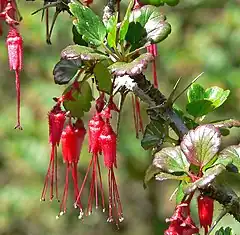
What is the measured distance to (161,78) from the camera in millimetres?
3258

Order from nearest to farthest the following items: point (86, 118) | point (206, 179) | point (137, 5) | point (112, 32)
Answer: point (206, 179)
point (112, 32)
point (137, 5)
point (86, 118)

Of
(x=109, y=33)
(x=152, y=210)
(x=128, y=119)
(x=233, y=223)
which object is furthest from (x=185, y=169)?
(x=152, y=210)

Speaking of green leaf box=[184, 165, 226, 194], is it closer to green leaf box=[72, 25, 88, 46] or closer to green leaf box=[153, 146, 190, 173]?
green leaf box=[153, 146, 190, 173]

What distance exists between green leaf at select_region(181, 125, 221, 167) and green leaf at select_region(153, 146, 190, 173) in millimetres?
25

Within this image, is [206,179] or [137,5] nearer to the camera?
[206,179]

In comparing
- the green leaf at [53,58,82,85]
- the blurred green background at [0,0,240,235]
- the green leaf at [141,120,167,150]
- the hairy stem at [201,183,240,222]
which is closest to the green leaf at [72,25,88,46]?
the green leaf at [53,58,82,85]

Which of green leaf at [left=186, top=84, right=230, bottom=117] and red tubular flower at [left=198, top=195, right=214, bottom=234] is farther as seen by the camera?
green leaf at [left=186, top=84, right=230, bottom=117]

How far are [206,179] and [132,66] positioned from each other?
16 cm

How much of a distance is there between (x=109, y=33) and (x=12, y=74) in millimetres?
2551

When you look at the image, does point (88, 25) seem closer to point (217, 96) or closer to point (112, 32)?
point (112, 32)

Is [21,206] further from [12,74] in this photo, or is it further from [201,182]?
[201,182]

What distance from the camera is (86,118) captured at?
3.22 meters

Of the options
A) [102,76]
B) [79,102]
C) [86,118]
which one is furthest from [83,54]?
[86,118]

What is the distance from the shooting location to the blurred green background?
312cm
